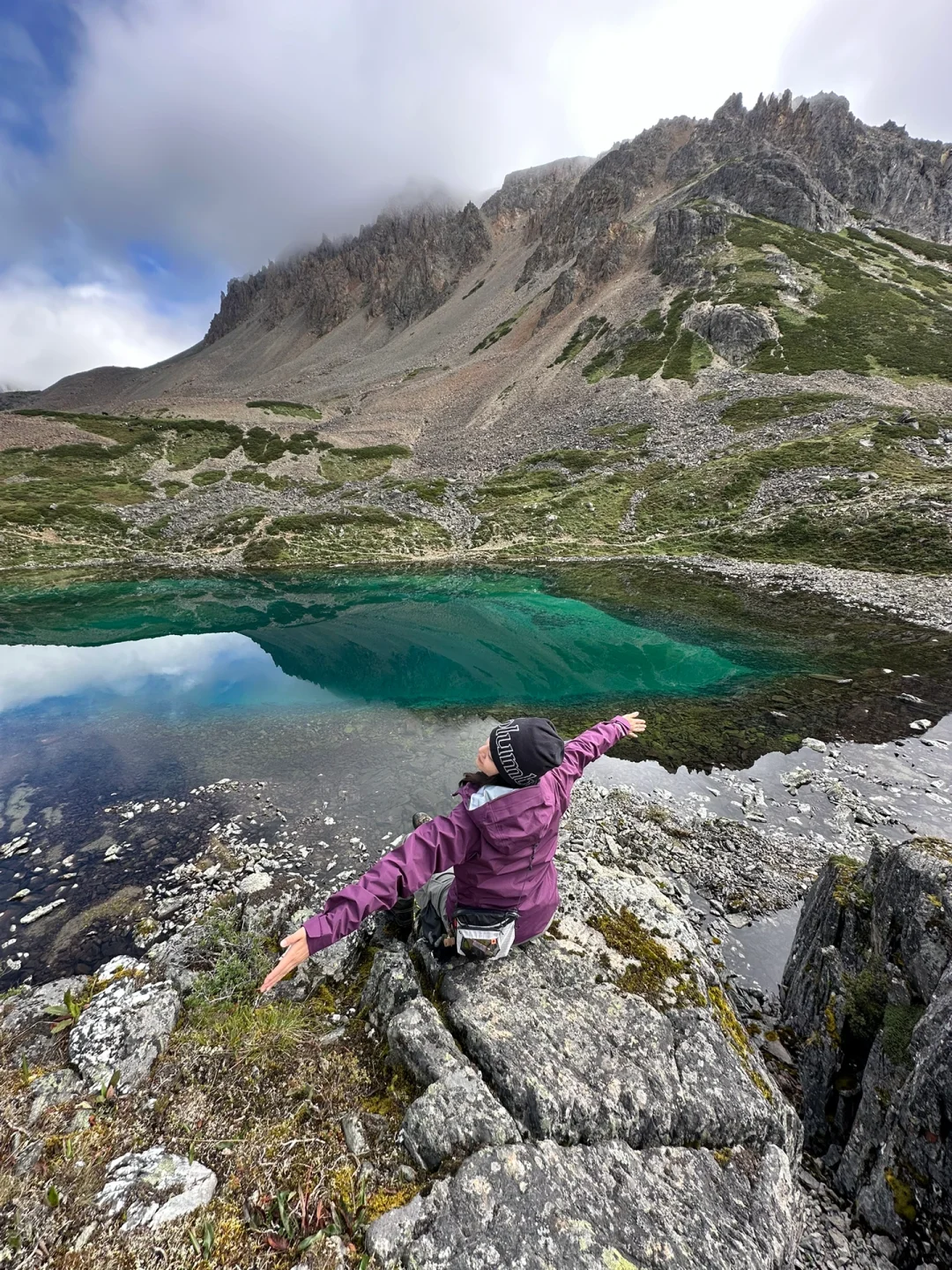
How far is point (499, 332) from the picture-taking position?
125875mm

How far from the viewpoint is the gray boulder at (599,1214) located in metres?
3.82

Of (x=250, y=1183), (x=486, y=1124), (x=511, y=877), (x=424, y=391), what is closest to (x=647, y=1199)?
(x=486, y=1124)

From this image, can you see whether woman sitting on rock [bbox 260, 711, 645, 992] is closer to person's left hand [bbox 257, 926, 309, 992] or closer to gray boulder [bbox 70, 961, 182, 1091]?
person's left hand [bbox 257, 926, 309, 992]

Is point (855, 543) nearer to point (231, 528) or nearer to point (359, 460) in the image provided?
point (231, 528)

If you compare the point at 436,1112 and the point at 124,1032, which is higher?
the point at 436,1112

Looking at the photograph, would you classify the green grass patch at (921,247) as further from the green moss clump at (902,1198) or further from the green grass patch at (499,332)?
the green moss clump at (902,1198)

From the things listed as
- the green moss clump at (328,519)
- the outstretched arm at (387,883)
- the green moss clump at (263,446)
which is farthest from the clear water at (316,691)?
the green moss clump at (263,446)

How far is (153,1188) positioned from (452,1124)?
2502 millimetres

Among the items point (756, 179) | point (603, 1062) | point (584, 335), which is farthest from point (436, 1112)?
point (756, 179)

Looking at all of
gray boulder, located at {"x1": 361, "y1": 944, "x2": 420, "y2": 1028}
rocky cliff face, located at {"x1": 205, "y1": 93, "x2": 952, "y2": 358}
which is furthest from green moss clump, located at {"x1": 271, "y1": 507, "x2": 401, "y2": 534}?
rocky cliff face, located at {"x1": 205, "y1": 93, "x2": 952, "y2": 358}

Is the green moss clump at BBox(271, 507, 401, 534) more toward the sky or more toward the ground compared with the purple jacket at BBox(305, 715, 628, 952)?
more toward the sky

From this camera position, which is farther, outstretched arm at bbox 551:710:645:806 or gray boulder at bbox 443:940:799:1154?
outstretched arm at bbox 551:710:645:806

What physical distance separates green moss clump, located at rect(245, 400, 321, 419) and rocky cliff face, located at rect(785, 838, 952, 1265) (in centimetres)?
11353

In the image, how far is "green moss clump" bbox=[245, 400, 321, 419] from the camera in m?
102
